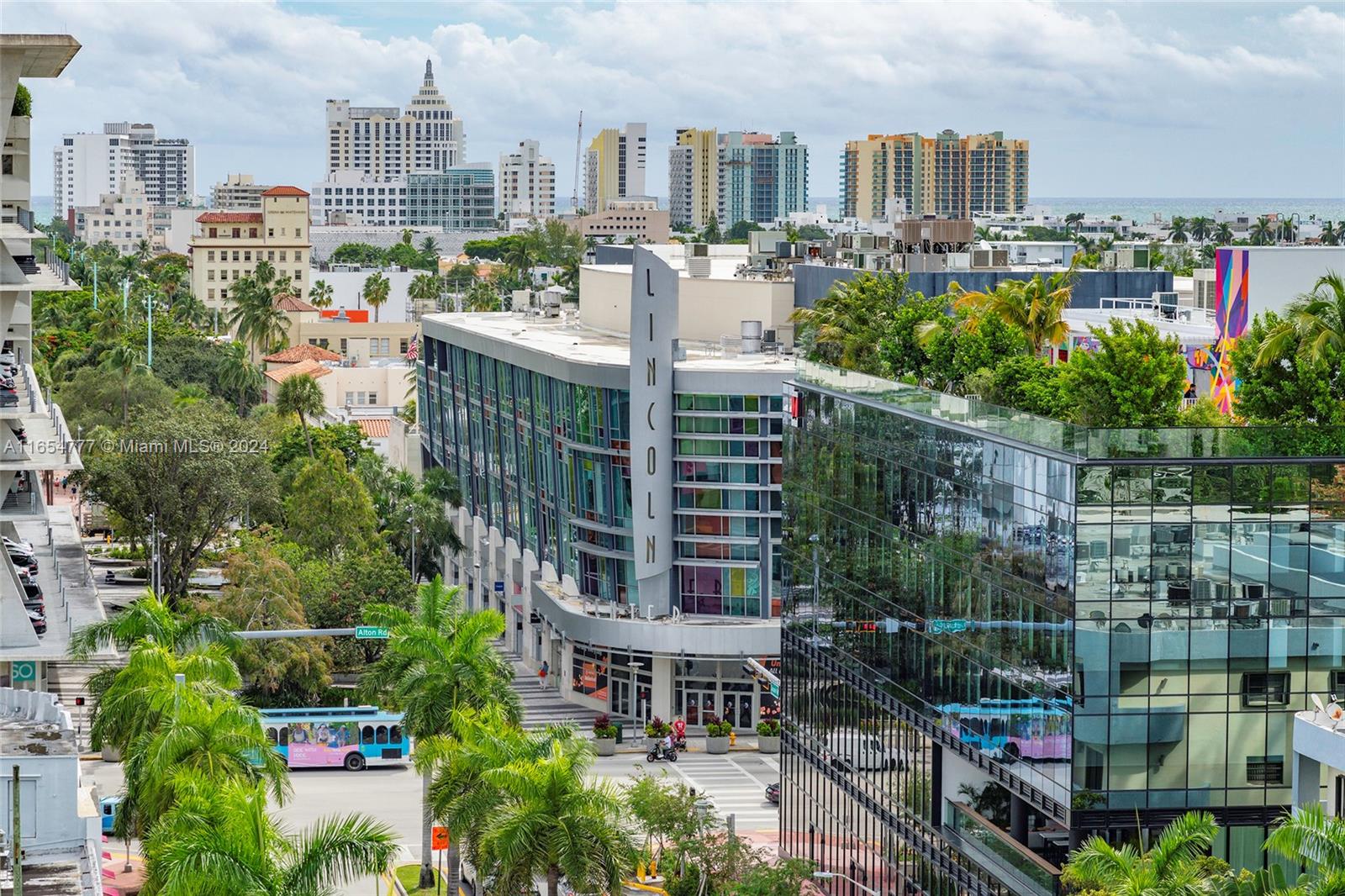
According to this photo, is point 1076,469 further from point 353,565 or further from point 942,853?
point 353,565

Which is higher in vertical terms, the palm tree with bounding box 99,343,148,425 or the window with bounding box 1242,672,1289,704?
the palm tree with bounding box 99,343,148,425

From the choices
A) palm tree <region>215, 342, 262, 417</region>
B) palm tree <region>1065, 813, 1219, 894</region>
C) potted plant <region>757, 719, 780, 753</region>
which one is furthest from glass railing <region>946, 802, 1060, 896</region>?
palm tree <region>215, 342, 262, 417</region>

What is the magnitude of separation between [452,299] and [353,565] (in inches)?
2621

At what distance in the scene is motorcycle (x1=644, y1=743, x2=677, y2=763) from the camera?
83600 millimetres

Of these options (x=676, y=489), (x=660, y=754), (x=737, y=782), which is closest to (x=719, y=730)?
(x=660, y=754)

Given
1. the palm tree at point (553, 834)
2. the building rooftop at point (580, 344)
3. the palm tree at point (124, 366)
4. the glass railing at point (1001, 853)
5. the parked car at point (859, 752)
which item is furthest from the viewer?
the palm tree at point (124, 366)

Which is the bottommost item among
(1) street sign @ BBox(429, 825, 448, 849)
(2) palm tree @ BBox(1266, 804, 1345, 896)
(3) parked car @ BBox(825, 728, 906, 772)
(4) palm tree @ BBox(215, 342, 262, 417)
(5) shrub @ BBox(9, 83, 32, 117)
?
(1) street sign @ BBox(429, 825, 448, 849)

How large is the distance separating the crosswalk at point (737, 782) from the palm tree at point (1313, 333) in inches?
925

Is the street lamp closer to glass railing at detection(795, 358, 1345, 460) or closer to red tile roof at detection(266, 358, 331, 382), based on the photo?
glass railing at detection(795, 358, 1345, 460)

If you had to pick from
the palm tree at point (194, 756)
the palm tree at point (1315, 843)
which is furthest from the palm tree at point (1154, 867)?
the palm tree at point (194, 756)

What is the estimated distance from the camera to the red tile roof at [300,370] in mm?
166400

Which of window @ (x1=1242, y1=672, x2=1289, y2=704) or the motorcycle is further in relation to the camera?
the motorcycle

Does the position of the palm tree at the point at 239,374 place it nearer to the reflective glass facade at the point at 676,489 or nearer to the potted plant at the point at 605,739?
the reflective glass facade at the point at 676,489

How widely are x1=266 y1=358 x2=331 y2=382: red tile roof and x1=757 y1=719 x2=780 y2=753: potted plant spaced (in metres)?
87.0
